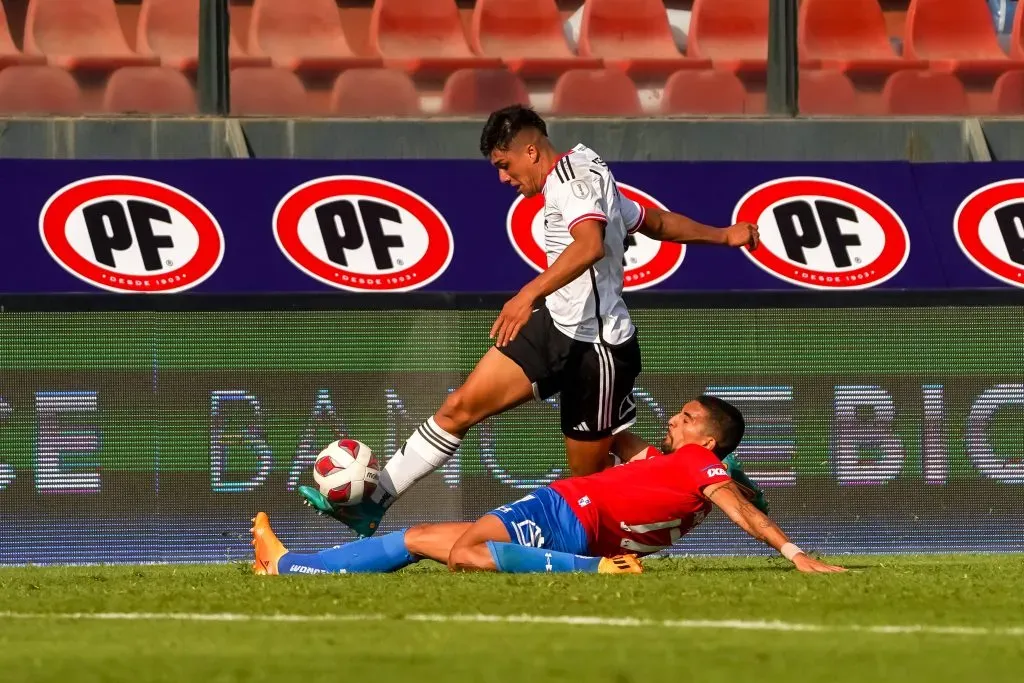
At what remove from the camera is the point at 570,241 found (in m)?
7.36

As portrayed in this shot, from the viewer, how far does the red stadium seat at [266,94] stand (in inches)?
521

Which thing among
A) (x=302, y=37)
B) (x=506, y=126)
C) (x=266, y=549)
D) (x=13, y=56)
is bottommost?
(x=266, y=549)

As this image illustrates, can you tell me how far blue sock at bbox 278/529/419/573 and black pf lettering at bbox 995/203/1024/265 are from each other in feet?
18.8

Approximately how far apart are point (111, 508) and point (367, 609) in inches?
217

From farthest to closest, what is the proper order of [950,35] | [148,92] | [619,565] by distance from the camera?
[950,35], [148,92], [619,565]

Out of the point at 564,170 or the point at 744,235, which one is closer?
the point at 564,170

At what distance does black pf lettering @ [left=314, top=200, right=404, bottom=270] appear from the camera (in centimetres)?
1117

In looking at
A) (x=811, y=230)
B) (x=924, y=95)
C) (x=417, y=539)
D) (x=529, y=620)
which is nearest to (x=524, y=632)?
(x=529, y=620)

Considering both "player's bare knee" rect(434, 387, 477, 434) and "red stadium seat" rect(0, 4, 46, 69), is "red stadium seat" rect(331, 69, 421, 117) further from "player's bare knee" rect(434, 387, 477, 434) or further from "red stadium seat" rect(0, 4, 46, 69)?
"player's bare knee" rect(434, 387, 477, 434)

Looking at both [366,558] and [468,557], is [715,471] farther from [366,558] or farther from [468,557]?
[366,558]

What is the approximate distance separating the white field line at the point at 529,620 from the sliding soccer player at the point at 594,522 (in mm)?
1580

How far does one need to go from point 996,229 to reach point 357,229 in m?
3.92

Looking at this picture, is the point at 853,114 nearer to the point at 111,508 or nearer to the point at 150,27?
the point at 150,27

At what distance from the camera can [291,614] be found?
528 cm
